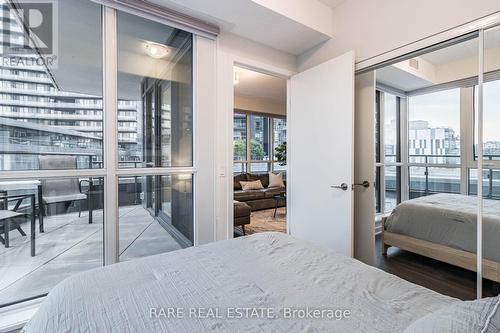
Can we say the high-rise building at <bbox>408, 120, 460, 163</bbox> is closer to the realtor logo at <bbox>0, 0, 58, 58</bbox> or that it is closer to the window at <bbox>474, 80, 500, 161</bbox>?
the window at <bbox>474, 80, 500, 161</bbox>

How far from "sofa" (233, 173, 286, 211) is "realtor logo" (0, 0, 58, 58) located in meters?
3.88

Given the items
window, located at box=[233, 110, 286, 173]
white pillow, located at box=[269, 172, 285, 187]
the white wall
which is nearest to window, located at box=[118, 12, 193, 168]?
the white wall

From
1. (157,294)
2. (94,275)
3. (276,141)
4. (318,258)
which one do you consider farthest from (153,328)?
(276,141)

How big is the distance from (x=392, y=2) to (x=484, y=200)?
5.61 ft

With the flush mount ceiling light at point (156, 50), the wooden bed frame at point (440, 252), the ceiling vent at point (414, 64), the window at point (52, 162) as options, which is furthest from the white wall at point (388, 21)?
the window at point (52, 162)

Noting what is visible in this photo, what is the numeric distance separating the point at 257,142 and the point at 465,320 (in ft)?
19.7

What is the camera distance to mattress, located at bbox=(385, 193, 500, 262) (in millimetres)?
1885

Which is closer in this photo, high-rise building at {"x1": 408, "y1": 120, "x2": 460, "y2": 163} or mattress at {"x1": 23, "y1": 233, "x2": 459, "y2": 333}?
mattress at {"x1": 23, "y1": 233, "x2": 459, "y2": 333}

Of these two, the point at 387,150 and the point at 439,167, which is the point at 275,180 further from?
the point at 439,167

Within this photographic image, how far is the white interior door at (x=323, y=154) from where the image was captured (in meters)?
2.29

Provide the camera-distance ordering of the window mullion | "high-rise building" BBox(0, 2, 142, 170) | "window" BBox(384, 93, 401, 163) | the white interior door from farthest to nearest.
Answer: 1. "window" BBox(384, 93, 401, 163)
2. the white interior door
3. the window mullion
4. "high-rise building" BBox(0, 2, 142, 170)

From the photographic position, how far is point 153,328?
762mm

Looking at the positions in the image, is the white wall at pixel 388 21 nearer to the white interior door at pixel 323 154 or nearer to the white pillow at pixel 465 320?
the white interior door at pixel 323 154

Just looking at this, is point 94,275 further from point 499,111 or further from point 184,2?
point 499,111
